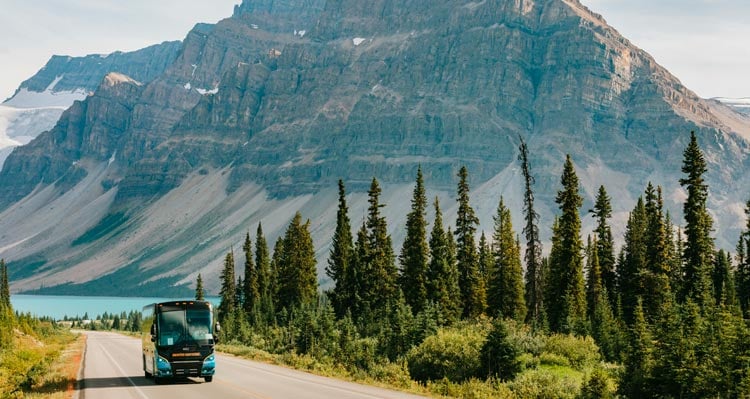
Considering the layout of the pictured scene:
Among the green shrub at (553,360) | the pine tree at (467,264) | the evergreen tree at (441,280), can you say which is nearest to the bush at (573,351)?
the green shrub at (553,360)

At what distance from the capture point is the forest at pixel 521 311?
1359 inches

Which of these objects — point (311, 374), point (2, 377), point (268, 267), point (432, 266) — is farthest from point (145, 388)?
point (268, 267)

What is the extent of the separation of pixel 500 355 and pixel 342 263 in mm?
58350

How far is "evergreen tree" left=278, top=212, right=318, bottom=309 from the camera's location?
103312 millimetres

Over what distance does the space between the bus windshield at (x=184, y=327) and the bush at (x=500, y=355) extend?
44.5 feet

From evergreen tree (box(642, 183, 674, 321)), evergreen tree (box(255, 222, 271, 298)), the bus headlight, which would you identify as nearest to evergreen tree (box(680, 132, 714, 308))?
evergreen tree (box(642, 183, 674, 321))

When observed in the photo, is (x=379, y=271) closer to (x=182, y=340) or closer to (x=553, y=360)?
(x=553, y=360)

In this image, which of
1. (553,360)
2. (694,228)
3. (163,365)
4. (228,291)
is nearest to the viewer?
(163,365)

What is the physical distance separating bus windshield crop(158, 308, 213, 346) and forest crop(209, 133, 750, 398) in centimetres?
767

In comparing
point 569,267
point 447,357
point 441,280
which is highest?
point 569,267

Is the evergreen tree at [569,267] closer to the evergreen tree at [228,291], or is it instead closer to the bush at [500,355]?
the bush at [500,355]

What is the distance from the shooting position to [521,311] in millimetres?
93125

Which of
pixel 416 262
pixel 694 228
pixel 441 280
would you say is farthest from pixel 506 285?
pixel 694 228

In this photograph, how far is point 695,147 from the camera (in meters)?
76.2
